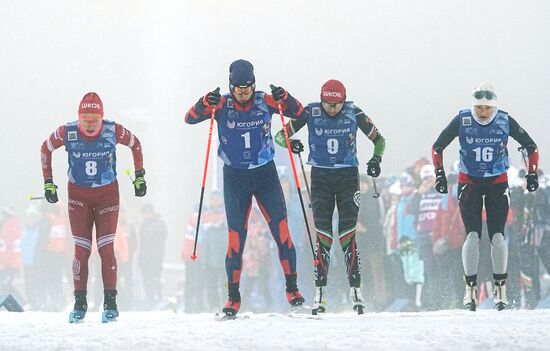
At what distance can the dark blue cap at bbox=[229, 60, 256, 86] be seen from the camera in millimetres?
7656

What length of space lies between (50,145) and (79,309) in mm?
1306

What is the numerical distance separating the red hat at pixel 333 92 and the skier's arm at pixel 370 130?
0.23m

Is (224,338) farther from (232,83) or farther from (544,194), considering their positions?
(544,194)

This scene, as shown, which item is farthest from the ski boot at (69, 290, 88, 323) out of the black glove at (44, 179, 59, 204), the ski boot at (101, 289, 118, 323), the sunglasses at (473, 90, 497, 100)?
the sunglasses at (473, 90, 497, 100)

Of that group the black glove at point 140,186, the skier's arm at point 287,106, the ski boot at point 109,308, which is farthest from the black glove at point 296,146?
the ski boot at point 109,308

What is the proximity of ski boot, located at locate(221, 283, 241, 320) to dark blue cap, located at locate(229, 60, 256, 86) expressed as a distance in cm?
152

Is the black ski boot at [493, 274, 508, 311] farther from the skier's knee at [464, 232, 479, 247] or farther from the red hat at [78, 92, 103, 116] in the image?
the red hat at [78, 92, 103, 116]

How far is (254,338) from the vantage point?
5.95 meters

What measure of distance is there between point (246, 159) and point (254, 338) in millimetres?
2167

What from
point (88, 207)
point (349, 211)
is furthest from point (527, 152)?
point (88, 207)

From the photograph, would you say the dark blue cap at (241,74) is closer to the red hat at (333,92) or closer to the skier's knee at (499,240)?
the red hat at (333,92)

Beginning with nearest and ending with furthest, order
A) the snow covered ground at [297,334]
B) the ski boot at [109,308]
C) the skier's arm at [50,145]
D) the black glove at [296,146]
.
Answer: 1. the snow covered ground at [297,334]
2. the ski boot at [109,308]
3. the skier's arm at [50,145]
4. the black glove at [296,146]

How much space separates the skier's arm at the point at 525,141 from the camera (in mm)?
8375

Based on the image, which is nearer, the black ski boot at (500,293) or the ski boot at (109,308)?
the ski boot at (109,308)
